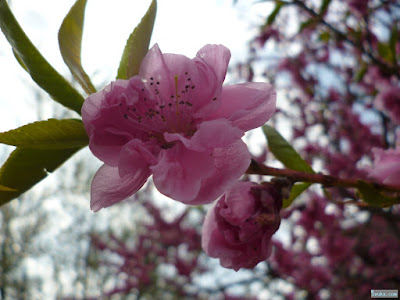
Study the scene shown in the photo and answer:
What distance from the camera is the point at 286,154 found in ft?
2.84

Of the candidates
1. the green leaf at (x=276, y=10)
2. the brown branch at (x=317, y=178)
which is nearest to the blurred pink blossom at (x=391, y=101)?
the green leaf at (x=276, y=10)

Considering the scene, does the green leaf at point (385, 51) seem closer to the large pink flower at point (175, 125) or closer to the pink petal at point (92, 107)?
the large pink flower at point (175, 125)

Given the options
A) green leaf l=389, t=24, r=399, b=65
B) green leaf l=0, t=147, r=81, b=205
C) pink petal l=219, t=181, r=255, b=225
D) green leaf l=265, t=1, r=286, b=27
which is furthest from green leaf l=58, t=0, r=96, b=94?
green leaf l=389, t=24, r=399, b=65

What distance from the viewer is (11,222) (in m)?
9.07

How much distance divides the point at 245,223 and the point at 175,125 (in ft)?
0.80

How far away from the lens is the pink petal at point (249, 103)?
650 mm

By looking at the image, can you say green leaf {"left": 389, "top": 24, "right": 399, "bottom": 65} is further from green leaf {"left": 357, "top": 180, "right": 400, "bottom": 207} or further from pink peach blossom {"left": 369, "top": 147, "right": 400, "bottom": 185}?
green leaf {"left": 357, "top": 180, "right": 400, "bottom": 207}

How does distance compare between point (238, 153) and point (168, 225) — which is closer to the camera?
point (238, 153)

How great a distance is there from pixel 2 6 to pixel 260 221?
2.03ft

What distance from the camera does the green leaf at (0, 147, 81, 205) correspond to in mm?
694

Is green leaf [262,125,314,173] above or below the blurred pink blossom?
above

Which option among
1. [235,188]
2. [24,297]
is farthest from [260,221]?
[24,297]

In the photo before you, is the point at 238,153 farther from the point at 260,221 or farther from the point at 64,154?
the point at 64,154

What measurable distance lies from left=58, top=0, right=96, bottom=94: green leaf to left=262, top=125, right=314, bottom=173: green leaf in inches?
17.5
